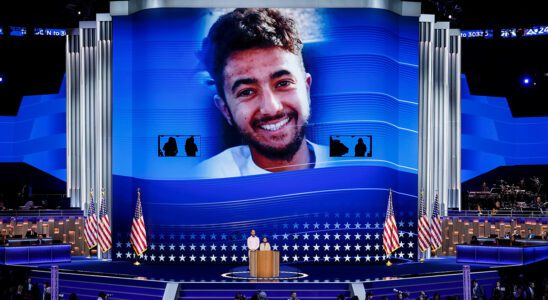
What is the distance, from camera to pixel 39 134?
37844mm

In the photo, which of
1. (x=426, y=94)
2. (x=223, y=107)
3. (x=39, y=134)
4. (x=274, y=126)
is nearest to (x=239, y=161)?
(x=274, y=126)

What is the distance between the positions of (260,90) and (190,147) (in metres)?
2.87

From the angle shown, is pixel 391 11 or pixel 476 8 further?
pixel 476 8

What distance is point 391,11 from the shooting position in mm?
30328

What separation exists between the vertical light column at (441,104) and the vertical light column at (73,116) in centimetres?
1254

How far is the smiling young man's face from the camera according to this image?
29.2m

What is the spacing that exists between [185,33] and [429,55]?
831 cm

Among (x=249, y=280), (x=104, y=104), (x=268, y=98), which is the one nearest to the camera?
(x=249, y=280)

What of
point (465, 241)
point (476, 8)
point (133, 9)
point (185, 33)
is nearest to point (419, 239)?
point (465, 241)

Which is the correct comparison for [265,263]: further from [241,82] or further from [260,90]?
[241,82]

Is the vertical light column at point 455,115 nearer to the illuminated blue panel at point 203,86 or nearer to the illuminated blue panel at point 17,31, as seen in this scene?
the illuminated blue panel at point 203,86

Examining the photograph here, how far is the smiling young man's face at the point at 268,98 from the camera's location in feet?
95.8

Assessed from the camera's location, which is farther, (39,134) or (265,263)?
(39,134)

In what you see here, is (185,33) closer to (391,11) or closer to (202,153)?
(202,153)
